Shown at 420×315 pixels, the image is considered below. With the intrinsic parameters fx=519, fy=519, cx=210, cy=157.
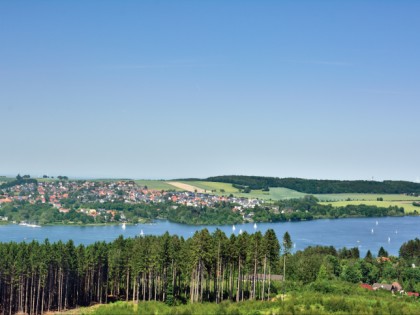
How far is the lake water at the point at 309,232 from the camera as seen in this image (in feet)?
406

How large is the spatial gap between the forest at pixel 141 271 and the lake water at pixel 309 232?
57.1 metres

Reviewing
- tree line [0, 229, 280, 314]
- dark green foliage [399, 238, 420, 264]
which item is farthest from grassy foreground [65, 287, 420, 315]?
dark green foliage [399, 238, 420, 264]

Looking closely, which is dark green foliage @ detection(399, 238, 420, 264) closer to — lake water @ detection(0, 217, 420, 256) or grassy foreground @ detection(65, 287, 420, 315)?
lake water @ detection(0, 217, 420, 256)

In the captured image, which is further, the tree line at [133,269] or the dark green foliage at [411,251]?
the dark green foliage at [411,251]

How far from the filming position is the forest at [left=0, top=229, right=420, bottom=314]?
49312 millimetres

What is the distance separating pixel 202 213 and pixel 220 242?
463 feet

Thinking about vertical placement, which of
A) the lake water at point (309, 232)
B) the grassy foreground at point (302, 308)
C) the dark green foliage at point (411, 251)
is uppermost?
the grassy foreground at point (302, 308)

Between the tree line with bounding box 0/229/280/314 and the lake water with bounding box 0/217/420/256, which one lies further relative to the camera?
the lake water with bounding box 0/217/420/256

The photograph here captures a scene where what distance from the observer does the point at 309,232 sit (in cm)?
15000

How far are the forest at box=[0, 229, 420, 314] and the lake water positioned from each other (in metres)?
57.1

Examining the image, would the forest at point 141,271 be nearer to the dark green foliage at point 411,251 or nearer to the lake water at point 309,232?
the dark green foliage at point 411,251

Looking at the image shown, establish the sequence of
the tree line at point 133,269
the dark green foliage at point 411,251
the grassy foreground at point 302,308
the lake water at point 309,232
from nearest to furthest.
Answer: the grassy foreground at point 302,308 < the tree line at point 133,269 < the dark green foliage at point 411,251 < the lake water at point 309,232

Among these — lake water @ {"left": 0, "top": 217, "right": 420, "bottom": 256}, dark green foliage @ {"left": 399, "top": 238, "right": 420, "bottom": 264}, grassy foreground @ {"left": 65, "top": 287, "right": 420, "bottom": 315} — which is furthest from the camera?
lake water @ {"left": 0, "top": 217, "right": 420, "bottom": 256}

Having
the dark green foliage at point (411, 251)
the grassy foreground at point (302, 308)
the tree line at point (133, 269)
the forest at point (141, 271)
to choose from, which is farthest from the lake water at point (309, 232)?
the grassy foreground at point (302, 308)
